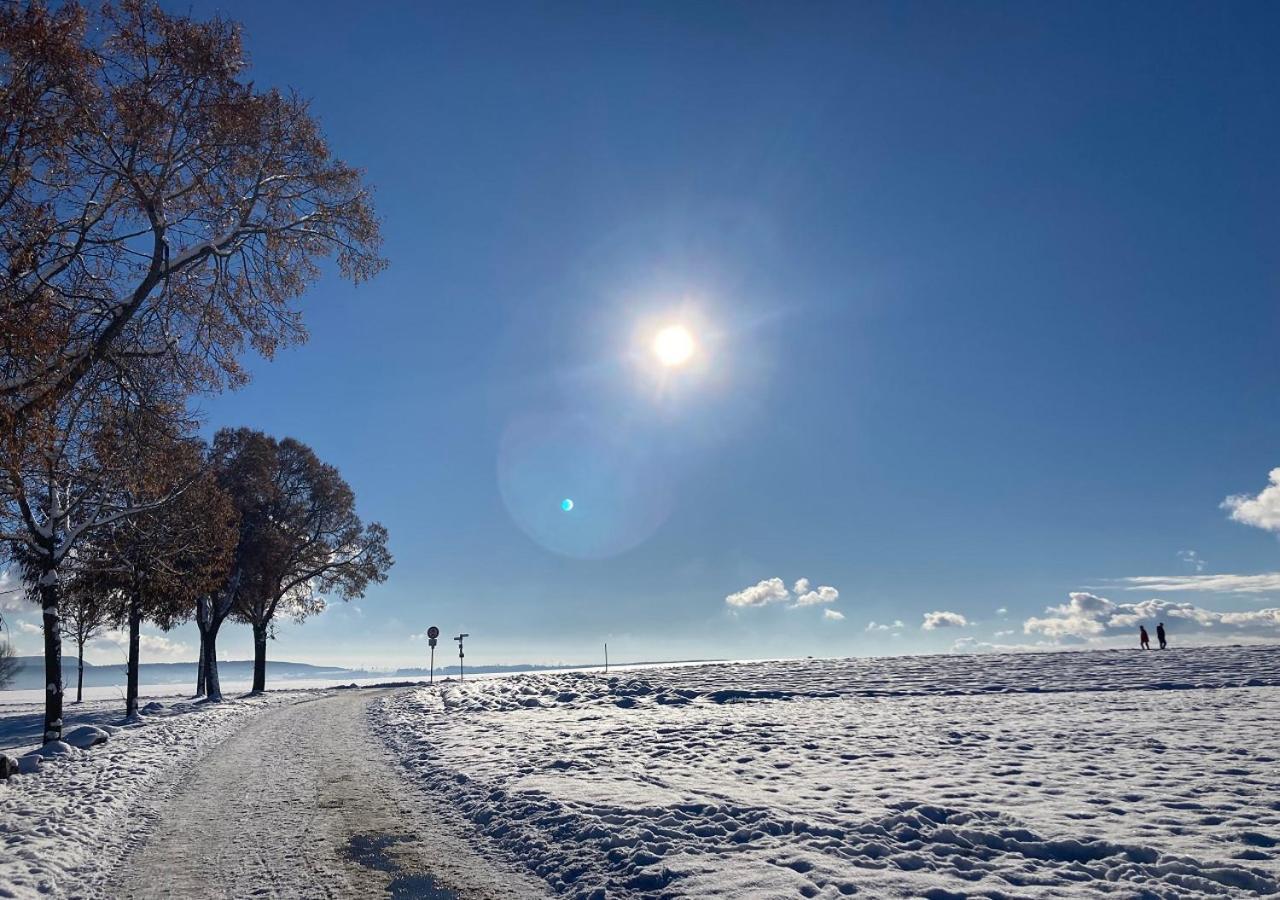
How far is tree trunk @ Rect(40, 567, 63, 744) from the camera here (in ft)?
63.6

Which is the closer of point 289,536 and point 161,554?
point 161,554

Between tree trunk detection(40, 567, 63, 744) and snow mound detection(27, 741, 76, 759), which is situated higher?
tree trunk detection(40, 567, 63, 744)

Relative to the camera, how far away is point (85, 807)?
36.3 feet

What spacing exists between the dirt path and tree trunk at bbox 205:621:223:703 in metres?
24.9

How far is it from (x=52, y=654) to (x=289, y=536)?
2207 centimetres

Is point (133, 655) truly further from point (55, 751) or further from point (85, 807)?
point (85, 807)

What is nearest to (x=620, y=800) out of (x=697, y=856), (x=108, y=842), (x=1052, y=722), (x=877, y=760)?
(x=697, y=856)

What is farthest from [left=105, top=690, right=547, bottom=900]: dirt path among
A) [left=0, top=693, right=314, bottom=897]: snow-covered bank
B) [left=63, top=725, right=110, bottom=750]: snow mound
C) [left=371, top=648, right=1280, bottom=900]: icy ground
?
[left=63, top=725, right=110, bottom=750]: snow mound

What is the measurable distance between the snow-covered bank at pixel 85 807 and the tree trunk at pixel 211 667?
646 inches

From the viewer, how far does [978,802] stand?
9.80 meters

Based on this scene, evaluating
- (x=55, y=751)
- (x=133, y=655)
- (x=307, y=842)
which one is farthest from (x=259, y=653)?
(x=307, y=842)

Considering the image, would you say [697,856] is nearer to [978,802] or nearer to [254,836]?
[978,802]

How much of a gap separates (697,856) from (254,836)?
5.78 meters

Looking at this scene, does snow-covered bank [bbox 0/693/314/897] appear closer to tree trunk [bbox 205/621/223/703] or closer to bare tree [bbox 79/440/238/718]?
bare tree [bbox 79/440/238/718]
